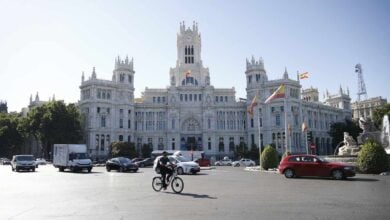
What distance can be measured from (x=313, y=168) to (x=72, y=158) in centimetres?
2713

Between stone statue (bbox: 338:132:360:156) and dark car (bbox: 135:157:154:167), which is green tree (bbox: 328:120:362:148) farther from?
stone statue (bbox: 338:132:360:156)

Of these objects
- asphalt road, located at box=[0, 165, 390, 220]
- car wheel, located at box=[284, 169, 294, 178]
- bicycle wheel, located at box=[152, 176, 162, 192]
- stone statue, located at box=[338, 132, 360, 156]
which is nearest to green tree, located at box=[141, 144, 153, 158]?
stone statue, located at box=[338, 132, 360, 156]

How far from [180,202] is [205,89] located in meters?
88.0

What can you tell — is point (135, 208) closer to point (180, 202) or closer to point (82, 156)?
point (180, 202)

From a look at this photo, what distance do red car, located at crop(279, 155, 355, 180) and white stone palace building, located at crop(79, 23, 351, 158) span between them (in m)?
67.5

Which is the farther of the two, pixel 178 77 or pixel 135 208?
pixel 178 77

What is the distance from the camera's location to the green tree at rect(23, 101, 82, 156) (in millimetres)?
81062

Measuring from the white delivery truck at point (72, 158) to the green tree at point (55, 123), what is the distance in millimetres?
39230

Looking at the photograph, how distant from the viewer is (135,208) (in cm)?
1291

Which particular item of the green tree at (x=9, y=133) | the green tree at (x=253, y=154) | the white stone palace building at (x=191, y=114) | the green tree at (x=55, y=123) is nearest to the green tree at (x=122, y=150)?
the green tree at (x=55, y=123)

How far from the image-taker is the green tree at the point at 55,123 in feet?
266

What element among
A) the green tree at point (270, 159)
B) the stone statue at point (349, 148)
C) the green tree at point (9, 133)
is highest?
the green tree at point (9, 133)

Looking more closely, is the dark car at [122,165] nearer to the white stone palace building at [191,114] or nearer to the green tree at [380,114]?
the white stone palace building at [191,114]

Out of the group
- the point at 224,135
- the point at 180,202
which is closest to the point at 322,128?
the point at 224,135
